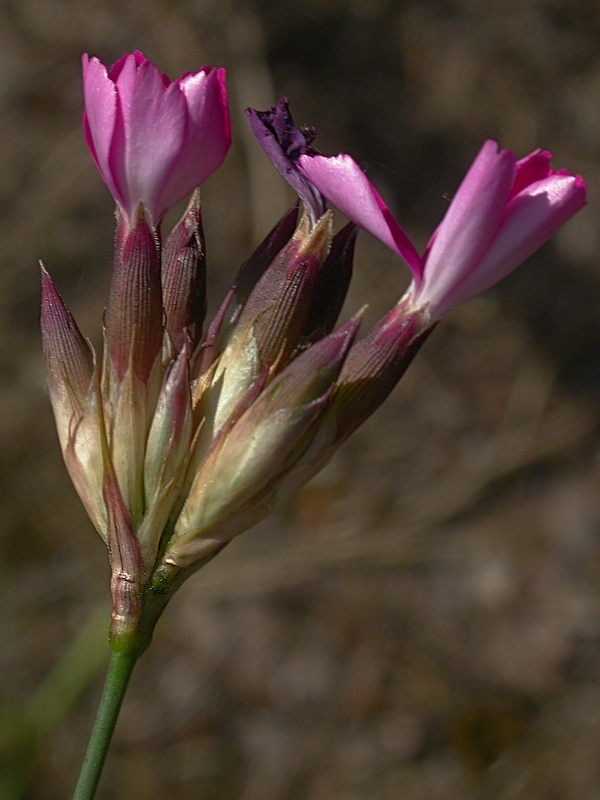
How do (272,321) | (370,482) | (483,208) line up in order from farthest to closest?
(370,482), (272,321), (483,208)

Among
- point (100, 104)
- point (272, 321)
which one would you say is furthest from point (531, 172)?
point (100, 104)

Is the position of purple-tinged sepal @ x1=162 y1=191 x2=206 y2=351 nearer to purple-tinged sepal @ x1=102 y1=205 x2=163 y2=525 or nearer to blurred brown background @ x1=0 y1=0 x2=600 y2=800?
purple-tinged sepal @ x1=102 y1=205 x2=163 y2=525

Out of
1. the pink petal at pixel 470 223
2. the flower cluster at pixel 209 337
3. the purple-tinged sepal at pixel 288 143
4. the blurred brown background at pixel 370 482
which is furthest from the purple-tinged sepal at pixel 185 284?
the blurred brown background at pixel 370 482

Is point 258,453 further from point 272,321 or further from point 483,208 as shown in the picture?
point 483,208

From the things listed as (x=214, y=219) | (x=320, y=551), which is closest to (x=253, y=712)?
(x=320, y=551)

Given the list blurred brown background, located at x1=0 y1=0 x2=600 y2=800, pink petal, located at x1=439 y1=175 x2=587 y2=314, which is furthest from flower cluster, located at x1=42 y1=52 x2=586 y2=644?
blurred brown background, located at x1=0 y1=0 x2=600 y2=800

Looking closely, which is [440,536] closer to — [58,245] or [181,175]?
[58,245]
